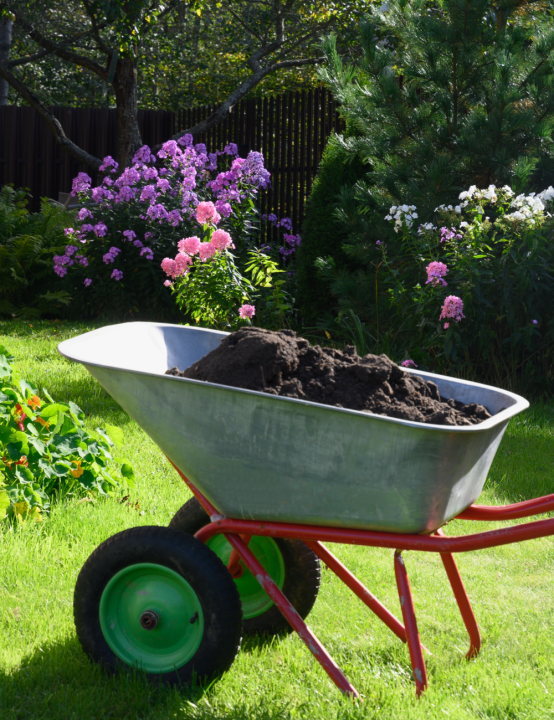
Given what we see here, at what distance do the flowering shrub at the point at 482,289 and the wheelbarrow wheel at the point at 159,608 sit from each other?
299 centimetres

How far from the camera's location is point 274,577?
2156 millimetres

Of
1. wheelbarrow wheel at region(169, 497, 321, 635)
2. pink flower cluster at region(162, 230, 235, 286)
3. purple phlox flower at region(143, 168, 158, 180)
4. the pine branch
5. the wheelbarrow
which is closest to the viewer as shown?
the wheelbarrow

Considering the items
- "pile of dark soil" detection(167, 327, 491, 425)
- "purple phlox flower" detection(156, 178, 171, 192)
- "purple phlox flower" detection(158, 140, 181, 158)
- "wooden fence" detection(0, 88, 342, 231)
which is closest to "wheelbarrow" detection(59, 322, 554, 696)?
"pile of dark soil" detection(167, 327, 491, 425)

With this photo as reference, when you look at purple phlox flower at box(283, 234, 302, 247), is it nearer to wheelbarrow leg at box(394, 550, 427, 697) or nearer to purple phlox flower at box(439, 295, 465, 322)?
purple phlox flower at box(439, 295, 465, 322)

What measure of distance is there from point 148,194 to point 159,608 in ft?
18.5

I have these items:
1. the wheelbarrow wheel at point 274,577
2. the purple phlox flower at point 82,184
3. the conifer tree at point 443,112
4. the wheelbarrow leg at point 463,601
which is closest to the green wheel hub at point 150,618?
the wheelbarrow wheel at point 274,577

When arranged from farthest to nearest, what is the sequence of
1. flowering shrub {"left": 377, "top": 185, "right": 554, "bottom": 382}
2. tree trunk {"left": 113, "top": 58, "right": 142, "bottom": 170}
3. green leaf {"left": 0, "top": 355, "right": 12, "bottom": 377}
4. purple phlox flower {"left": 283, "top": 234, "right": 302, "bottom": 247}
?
1. tree trunk {"left": 113, "top": 58, "right": 142, "bottom": 170}
2. purple phlox flower {"left": 283, "top": 234, "right": 302, "bottom": 247}
3. flowering shrub {"left": 377, "top": 185, "right": 554, "bottom": 382}
4. green leaf {"left": 0, "top": 355, "right": 12, "bottom": 377}

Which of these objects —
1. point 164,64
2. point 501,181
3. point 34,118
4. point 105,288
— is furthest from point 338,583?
point 164,64

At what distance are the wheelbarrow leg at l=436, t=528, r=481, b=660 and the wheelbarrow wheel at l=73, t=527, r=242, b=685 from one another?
571mm

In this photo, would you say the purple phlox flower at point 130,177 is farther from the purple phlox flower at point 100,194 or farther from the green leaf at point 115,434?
A: the green leaf at point 115,434

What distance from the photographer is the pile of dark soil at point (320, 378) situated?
1794mm

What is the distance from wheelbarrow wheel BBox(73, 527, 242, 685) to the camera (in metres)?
1.74

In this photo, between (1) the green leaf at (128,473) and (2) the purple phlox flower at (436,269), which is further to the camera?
(2) the purple phlox flower at (436,269)

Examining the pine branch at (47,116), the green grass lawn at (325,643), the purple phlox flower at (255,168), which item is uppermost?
the pine branch at (47,116)
